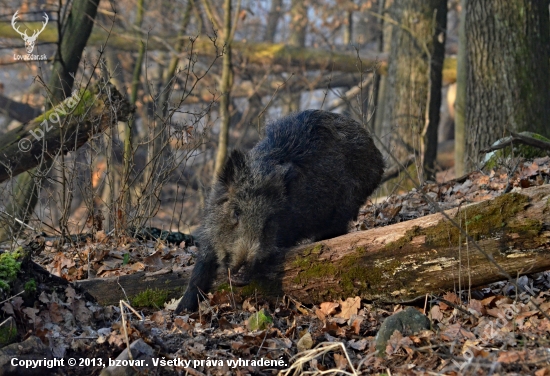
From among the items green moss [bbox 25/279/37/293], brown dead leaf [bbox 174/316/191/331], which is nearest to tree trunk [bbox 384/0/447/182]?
brown dead leaf [bbox 174/316/191/331]

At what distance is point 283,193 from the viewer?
6008 mm

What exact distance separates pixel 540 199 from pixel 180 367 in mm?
2743

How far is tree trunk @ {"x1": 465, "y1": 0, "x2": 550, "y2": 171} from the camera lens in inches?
372

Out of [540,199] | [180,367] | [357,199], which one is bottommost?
[180,367]

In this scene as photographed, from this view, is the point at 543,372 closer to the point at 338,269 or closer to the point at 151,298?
the point at 338,269

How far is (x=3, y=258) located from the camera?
15.8 feet

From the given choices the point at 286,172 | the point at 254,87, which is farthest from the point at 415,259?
the point at 254,87

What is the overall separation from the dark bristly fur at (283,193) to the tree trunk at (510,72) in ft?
10.2

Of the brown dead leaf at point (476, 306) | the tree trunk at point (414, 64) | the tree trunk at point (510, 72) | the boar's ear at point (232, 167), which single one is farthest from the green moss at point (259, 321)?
the tree trunk at point (414, 64)

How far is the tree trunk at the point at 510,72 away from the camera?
9.44 m

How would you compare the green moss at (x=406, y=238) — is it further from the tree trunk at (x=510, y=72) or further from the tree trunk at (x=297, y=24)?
the tree trunk at (x=297, y=24)

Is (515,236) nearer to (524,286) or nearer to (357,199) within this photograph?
(524,286)

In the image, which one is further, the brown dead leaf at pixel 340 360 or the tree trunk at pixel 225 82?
the tree trunk at pixel 225 82

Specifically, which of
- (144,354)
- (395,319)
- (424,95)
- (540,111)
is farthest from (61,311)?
(424,95)
